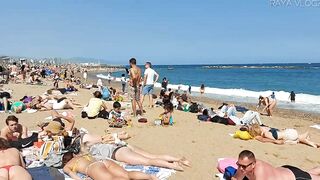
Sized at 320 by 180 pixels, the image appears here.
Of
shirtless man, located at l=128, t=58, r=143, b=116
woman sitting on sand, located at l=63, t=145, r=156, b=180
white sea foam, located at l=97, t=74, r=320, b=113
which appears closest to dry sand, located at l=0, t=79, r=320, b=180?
shirtless man, located at l=128, t=58, r=143, b=116

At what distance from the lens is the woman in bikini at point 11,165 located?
13.1 feet

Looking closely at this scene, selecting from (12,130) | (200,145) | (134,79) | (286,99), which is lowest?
(286,99)

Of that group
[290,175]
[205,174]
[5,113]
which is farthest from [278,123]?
[5,113]

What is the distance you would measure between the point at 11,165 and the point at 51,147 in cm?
191

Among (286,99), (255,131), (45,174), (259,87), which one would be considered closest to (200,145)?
(255,131)

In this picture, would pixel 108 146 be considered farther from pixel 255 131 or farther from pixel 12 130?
→ pixel 255 131

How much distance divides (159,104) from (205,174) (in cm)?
817

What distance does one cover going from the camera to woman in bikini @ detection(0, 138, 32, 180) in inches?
157

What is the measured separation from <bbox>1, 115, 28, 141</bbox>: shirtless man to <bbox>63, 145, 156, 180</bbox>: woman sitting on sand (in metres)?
1.58

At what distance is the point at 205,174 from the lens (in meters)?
5.52

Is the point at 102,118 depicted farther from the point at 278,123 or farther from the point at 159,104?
the point at 278,123

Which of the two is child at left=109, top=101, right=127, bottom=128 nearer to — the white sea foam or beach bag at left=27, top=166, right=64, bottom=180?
beach bag at left=27, top=166, right=64, bottom=180

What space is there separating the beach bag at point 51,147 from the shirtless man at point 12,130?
0.64 meters

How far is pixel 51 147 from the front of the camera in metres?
6.09
